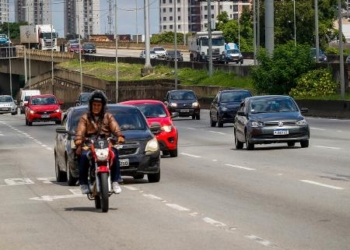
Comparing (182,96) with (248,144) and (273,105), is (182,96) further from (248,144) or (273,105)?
(248,144)

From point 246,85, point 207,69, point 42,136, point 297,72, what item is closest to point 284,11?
point 207,69

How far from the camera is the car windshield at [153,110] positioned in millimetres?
33125

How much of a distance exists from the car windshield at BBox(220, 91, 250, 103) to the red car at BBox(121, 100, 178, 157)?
67.6 feet

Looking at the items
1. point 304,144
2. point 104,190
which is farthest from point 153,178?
point 304,144

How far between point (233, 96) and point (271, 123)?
843 inches

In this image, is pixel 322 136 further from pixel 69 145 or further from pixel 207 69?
pixel 207 69

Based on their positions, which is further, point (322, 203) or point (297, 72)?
point (297, 72)

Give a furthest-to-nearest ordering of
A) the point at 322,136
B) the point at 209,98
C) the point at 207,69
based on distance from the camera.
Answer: the point at 207,69, the point at 209,98, the point at 322,136

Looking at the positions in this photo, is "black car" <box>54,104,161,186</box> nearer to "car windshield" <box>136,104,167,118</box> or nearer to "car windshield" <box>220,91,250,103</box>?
"car windshield" <box>136,104,167,118</box>

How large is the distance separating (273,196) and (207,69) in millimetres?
89599

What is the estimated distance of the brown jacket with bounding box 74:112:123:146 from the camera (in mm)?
17078

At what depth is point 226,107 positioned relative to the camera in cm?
5344

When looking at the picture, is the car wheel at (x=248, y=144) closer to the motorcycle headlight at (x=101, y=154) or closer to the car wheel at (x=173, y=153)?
the car wheel at (x=173, y=153)

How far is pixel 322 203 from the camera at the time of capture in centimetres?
1755
